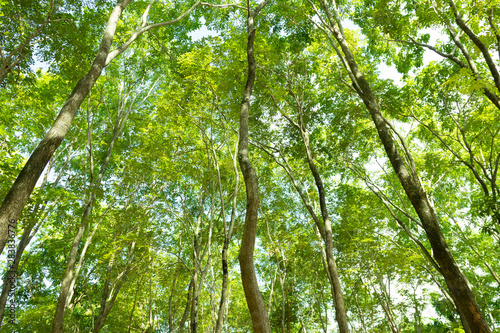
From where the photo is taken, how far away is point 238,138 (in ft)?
19.5

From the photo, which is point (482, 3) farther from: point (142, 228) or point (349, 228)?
point (142, 228)

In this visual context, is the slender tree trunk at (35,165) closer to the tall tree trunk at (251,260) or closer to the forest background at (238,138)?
the forest background at (238,138)

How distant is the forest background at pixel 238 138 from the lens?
17.8 feet

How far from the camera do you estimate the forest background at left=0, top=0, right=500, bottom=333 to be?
543 centimetres

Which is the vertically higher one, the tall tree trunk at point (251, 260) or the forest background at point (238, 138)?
the forest background at point (238, 138)

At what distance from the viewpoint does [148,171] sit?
9461mm

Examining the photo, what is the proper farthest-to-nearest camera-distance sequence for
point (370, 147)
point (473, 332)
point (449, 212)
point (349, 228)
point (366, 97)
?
point (449, 212), point (349, 228), point (370, 147), point (366, 97), point (473, 332)

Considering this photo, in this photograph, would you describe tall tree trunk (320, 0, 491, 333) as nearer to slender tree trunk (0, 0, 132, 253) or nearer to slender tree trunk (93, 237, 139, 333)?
slender tree trunk (0, 0, 132, 253)

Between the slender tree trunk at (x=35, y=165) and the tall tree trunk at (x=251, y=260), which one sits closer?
the tall tree trunk at (x=251, y=260)

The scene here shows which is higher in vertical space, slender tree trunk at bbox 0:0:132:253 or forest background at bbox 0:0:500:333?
forest background at bbox 0:0:500:333

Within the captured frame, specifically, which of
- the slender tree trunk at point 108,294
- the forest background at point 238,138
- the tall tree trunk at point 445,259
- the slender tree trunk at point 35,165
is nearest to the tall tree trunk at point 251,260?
the forest background at point 238,138

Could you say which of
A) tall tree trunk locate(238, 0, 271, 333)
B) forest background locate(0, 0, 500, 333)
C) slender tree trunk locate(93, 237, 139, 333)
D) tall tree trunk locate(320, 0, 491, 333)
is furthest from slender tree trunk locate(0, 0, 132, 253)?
slender tree trunk locate(93, 237, 139, 333)

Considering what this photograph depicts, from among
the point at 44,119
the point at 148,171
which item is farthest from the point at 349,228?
the point at 44,119

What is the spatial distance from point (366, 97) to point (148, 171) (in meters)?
6.92
